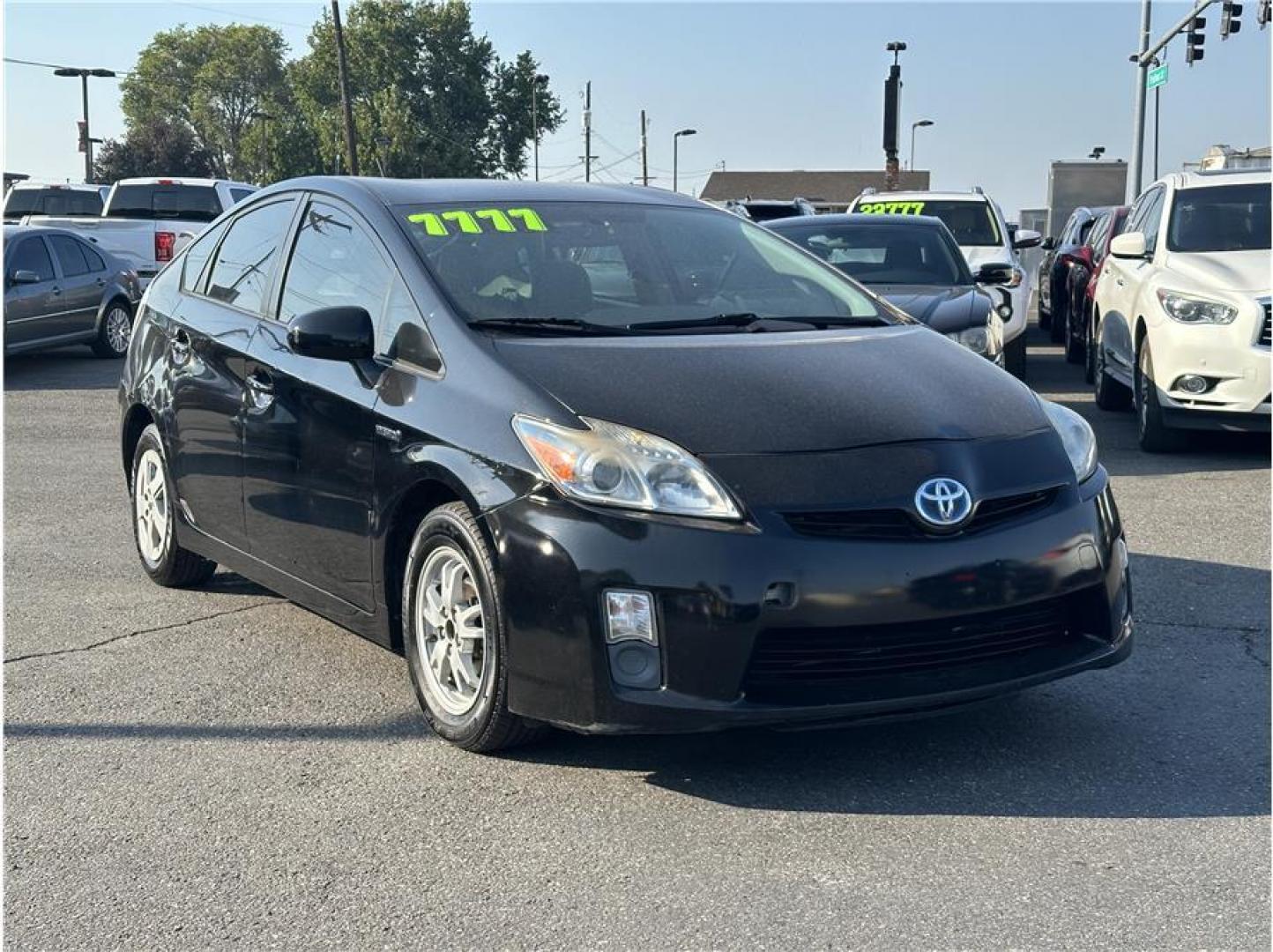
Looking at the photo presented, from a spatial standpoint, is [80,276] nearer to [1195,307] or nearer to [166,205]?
[166,205]

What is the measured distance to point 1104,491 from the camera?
4.50m

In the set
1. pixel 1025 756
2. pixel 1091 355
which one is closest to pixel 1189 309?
pixel 1091 355

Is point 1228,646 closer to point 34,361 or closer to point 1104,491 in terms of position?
point 1104,491

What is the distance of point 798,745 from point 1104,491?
44.0 inches

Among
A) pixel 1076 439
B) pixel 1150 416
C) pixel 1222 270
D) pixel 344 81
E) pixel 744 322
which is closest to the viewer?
pixel 1076 439

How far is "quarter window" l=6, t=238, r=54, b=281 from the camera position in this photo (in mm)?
16031

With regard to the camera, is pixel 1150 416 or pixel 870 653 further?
pixel 1150 416

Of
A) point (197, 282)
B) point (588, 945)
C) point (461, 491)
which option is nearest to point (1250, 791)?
point (588, 945)

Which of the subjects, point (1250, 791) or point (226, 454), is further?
point (226, 454)

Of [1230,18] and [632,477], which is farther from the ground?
[1230,18]

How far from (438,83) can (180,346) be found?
96.5 meters

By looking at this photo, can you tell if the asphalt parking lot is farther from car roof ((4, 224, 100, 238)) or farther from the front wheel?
car roof ((4, 224, 100, 238))

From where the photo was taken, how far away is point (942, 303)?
842cm

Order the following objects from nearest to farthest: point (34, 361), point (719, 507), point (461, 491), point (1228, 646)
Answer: point (719, 507), point (461, 491), point (1228, 646), point (34, 361)
